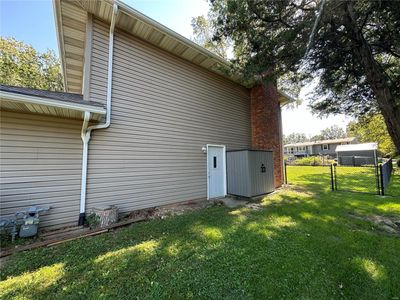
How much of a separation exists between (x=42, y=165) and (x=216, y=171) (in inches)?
223

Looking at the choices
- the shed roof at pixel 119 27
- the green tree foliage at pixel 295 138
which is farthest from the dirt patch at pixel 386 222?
the green tree foliage at pixel 295 138

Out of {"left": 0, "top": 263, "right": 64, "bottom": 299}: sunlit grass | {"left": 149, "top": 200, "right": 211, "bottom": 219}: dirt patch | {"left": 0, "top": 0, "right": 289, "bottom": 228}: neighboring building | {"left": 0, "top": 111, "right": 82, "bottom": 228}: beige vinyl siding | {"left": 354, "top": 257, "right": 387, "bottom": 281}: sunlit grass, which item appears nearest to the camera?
{"left": 0, "top": 263, "right": 64, "bottom": 299}: sunlit grass

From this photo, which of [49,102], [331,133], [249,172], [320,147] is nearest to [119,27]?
[49,102]

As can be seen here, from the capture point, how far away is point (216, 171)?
7855 mm

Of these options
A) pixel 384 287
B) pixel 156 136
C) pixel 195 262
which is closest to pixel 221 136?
pixel 156 136

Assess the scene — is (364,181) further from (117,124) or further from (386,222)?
(117,124)

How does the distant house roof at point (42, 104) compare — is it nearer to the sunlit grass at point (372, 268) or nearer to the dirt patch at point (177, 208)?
the dirt patch at point (177, 208)

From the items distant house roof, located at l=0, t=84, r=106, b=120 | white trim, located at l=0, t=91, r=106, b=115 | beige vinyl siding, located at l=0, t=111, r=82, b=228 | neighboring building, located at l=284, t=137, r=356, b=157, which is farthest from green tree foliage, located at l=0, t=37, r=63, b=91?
neighboring building, located at l=284, t=137, r=356, b=157

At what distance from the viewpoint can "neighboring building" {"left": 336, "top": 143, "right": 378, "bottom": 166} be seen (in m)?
22.9

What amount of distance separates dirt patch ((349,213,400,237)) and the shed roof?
6370mm

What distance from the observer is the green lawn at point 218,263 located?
7.78ft

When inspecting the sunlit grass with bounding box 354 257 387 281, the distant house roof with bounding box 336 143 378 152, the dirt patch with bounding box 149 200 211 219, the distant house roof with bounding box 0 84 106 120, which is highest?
the distant house roof with bounding box 336 143 378 152

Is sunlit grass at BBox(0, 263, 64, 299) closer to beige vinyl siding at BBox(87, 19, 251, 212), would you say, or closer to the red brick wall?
beige vinyl siding at BBox(87, 19, 251, 212)

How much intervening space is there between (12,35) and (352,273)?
22.3 metres
